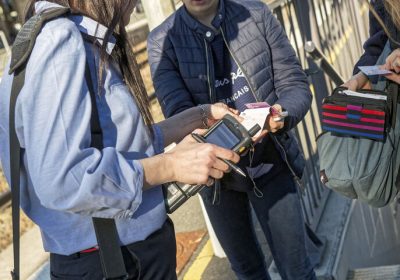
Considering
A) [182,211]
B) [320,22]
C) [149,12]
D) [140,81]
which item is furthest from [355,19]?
[140,81]

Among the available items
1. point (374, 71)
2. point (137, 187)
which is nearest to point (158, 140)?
point (137, 187)

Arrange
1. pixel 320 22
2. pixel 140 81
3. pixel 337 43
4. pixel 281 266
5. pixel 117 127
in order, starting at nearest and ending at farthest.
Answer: pixel 117 127, pixel 140 81, pixel 281 266, pixel 320 22, pixel 337 43

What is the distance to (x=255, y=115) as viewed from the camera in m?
2.22

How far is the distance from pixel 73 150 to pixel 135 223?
0.34 m

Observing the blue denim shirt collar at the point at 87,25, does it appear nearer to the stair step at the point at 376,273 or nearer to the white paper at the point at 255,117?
the white paper at the point at 255,117

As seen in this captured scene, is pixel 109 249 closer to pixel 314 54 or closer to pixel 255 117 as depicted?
pixel 255 117

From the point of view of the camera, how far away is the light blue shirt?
156 cm

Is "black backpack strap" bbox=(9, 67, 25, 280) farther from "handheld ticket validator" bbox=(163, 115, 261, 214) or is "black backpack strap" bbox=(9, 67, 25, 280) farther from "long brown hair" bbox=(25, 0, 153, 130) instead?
"handheld ticket validator" bbox=(163, 115, 261, 214)

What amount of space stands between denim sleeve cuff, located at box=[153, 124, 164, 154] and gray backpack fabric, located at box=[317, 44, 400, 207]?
2.58 ft

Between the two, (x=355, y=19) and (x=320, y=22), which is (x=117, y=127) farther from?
(x=355, y=19)

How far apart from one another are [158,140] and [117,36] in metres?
0.39

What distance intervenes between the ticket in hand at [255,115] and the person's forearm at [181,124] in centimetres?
19

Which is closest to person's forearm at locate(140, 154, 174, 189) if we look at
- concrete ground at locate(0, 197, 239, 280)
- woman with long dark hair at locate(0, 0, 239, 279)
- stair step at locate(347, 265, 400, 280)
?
woman with long dark hair at locate(0, 0, 239, 279)

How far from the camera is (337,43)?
5.51 metres
